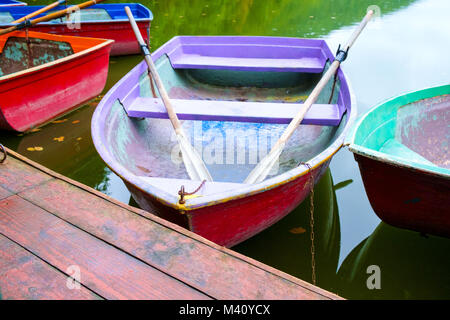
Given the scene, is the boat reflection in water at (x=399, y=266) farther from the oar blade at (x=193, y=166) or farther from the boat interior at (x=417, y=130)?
the oar blade at (x=193, y=166)

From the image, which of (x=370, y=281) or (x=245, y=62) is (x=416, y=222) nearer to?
(x=370, y=281)

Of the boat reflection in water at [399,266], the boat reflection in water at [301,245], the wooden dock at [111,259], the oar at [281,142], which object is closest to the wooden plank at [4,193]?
the wooden dock at [111,259]

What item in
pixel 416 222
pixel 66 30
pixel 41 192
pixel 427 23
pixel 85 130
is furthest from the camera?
pixel 427 23

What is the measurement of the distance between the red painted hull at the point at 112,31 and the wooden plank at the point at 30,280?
4.82 metres

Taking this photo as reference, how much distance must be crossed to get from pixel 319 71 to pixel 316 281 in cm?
236

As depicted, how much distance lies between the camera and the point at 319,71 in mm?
3949

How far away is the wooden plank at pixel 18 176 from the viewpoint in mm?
1720

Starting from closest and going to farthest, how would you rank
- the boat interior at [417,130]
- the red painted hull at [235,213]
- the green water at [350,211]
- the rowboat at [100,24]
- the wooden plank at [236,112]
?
the red painted hull at [235,213], the green water at [350,211], the boat interior at [417,130], the wooden plank at [236,112], the rowboat at [100,24]

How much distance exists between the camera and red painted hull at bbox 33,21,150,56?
539 cm

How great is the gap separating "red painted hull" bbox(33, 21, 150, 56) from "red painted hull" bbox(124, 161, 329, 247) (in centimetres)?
424

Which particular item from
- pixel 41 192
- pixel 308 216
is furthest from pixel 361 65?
pixel 41 192

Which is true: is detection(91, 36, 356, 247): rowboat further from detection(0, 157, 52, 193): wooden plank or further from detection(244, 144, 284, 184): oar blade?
detection(0, 157, 52, 193): wooden plank

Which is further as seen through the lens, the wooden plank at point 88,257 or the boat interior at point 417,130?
the boat interior at point 417,130

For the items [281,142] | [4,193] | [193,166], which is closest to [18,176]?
[4,193]
